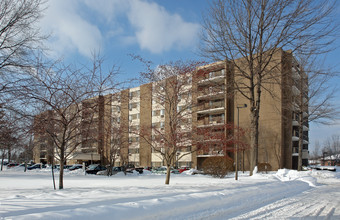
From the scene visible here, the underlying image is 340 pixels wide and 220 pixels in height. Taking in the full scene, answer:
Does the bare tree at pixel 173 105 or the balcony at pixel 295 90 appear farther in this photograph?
the balcony at pixel 295 90

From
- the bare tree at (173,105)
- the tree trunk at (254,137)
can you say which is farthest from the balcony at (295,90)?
the bare tree at (173,105)

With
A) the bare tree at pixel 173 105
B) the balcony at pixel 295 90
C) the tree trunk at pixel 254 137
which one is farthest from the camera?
the balcony at pixel 295 90

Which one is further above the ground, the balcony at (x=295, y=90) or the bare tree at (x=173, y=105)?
the balcony at (x=295, y=90)

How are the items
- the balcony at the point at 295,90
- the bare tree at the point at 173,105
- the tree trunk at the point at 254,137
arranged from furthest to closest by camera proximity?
the balcony at the point at 295,90
the tree trunk at the point at 254,137
the bare tree at the point at 173,105

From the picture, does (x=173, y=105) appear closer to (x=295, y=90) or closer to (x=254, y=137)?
(x=254, y=137)

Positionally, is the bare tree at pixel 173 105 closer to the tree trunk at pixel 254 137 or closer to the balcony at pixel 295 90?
the tree trunk at pixel 254 137

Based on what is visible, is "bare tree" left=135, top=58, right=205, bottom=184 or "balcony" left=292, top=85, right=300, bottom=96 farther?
"balcony" left=292, top=85, right=300, bottom=96

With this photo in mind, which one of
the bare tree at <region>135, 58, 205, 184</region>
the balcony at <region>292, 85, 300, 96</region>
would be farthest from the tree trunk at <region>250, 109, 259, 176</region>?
the balcony at <region>292, 85, 300, 96</region>

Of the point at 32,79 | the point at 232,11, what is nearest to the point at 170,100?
the point at 32,79

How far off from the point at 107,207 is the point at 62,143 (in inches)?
231

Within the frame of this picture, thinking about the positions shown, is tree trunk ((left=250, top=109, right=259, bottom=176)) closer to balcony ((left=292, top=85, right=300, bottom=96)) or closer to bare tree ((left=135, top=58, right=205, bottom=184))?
bare tree ((left=135, top=58, right=205, bottom=184))

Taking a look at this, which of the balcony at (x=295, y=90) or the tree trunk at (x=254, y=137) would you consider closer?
the tree trunk at (x=254, y=137)

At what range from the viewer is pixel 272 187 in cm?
1291

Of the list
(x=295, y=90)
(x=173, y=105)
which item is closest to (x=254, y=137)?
(x=173, y=105)
